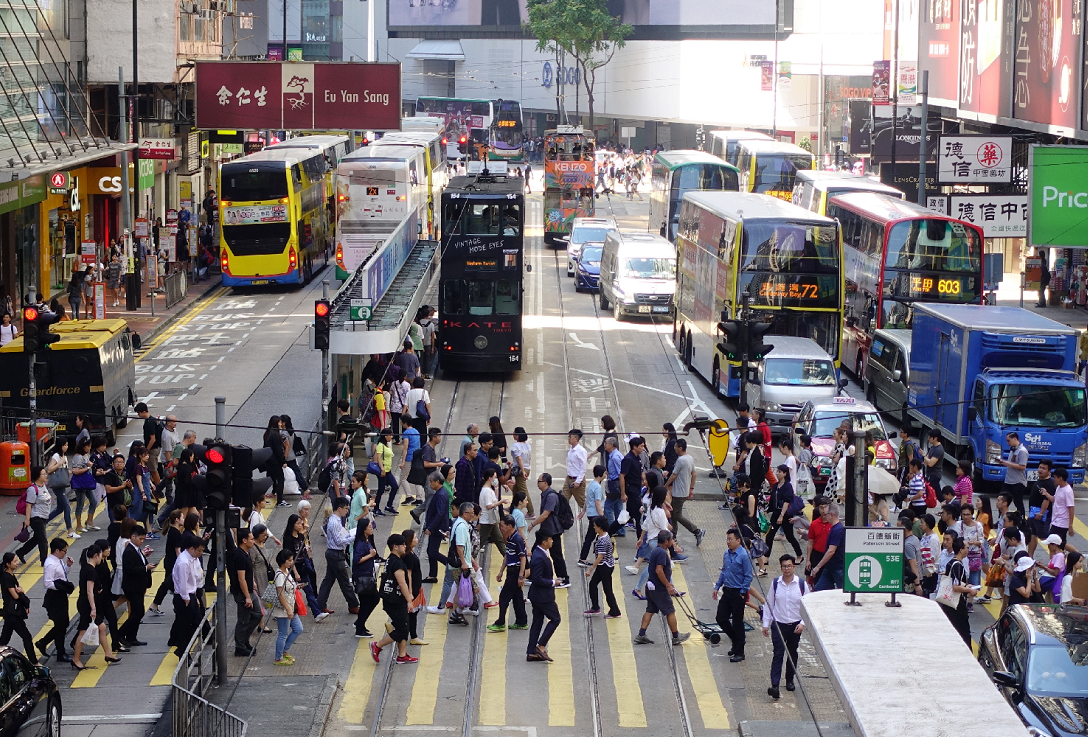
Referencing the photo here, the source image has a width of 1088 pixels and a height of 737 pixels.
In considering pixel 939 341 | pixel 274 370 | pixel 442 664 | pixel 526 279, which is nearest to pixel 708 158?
pixel 526 279

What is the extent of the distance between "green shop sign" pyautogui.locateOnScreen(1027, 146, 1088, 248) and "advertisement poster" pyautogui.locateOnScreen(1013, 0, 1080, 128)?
7908 millimetres

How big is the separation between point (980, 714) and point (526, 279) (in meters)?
40.5

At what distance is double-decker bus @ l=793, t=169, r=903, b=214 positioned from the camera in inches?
1522

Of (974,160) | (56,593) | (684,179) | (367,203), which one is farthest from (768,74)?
(56,593)

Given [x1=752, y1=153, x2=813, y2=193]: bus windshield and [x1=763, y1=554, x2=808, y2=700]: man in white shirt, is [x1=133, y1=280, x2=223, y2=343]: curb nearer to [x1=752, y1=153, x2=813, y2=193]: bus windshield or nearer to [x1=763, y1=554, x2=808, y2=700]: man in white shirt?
[x1=752, y1=153, x2=813, y2=193]: bus windshield

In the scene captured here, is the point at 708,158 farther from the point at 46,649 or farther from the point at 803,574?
the point at 46,649

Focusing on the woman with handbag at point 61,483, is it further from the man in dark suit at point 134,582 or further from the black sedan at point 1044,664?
the black sedan at point 1044,664

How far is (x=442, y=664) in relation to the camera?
640 inches

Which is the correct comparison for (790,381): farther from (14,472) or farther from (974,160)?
(14,472)

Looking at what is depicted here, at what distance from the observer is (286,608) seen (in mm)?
15727

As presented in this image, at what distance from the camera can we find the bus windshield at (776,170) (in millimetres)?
53344

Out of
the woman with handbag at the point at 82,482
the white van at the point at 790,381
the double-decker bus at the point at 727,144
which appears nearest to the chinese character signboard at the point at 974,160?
the white van at the point at 790,381

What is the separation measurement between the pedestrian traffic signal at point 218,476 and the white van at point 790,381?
47.5 ft

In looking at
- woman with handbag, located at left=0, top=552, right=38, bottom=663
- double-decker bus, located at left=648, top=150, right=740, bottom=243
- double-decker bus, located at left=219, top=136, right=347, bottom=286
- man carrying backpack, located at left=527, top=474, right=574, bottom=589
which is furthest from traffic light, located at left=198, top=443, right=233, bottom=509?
double-decker bus, located at left=648, top=150, right=740, bottom=243
